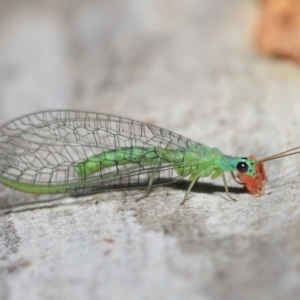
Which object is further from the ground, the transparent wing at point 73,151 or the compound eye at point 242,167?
the transparent wing at point 73,151

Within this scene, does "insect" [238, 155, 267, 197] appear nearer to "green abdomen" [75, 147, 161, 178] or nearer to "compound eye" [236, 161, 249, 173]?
"compound eye" [236, 161, 249, 173]

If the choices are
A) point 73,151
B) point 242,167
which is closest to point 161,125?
point 73,151

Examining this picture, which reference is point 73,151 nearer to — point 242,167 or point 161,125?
point 161,125

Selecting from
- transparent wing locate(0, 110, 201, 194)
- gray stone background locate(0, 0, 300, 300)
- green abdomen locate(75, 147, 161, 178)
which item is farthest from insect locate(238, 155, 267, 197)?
green abdomen locate(75, 147, 161, 178)

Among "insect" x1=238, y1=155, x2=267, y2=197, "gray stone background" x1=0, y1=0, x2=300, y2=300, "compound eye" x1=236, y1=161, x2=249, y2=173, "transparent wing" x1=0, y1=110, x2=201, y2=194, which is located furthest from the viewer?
"transparent wing" x1=0, y1=110, x2=201, y2=194

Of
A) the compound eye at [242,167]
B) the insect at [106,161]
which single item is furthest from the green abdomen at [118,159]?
the compound eye at [242,167]

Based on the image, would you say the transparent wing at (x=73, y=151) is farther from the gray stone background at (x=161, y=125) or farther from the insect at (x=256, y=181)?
the insect at (x=256, y=181)
